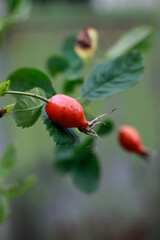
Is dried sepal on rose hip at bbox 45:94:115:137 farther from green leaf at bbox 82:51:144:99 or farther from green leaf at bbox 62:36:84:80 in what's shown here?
green leaf at bbox 62:36:84:80

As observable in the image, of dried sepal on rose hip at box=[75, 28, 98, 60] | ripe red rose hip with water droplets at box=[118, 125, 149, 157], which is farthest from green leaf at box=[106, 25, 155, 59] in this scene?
ripe red rose hip with water droplets at box=[118, 125, 149, 157]

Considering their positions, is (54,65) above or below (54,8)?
below

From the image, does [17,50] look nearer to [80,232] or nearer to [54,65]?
[80,232]

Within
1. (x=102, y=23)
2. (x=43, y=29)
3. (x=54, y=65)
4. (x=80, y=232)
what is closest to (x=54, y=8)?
(x=43, y=29)

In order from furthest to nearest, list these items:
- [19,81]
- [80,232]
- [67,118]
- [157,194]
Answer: [157,194]
[80,232]
[19,81]
[67,118]

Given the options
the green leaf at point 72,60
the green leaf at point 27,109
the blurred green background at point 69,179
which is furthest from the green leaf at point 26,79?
the blurred green background at point 69,179

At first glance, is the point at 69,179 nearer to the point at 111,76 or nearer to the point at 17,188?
the point at 17,188

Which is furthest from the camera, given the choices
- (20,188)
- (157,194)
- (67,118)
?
(157,194)
